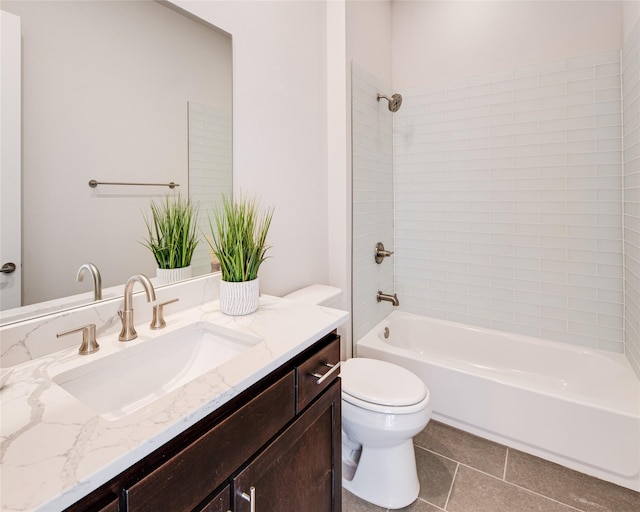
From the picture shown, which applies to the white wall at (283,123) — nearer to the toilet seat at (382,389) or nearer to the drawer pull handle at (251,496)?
the toilet seat at (382,389)

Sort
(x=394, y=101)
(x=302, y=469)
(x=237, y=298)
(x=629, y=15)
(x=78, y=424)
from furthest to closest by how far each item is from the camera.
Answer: (x=394, y=101) < (x=629, y=15) < (x=237, y=298) < (x=302, y=469) < (x=78, y=424)

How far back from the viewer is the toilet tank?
1699mm

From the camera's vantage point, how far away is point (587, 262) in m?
2.13

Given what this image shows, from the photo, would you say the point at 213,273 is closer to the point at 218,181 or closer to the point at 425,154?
the point at 218,181

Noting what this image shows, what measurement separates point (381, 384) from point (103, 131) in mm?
1423

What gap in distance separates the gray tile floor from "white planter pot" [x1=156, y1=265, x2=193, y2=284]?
3.97 feet

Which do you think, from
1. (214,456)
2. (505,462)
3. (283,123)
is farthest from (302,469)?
(283,123)

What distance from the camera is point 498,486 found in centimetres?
161

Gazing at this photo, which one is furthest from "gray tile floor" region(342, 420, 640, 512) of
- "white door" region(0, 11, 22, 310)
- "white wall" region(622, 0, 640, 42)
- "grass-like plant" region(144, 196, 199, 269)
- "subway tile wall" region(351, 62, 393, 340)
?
"white wall" region(622, 0, 640, 42)

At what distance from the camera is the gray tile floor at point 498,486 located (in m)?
1.51

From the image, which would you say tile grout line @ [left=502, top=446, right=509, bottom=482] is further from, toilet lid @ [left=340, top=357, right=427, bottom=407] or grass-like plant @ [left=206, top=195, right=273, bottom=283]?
grass-like plant @ [left=206, top=195, right=273, bottom=283]

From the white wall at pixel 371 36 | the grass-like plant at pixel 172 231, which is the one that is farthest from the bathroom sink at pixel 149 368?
the white wall at pixel 371 36

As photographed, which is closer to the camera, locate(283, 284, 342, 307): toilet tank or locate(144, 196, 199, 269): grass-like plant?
locate(144, 196, 199, 269): grass-like plant

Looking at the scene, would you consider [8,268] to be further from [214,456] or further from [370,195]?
[370,195]
